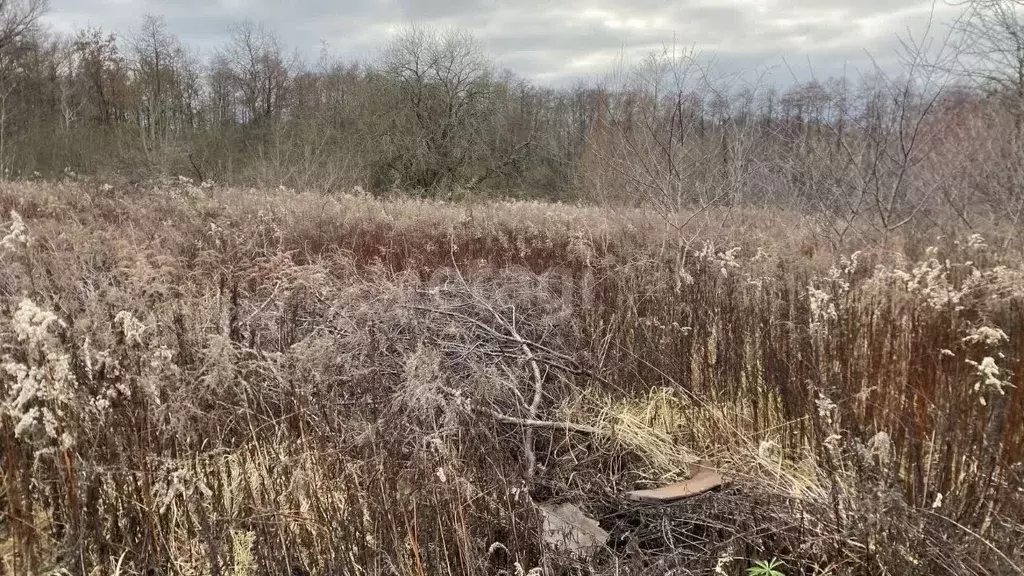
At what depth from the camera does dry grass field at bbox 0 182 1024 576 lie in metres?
2.06

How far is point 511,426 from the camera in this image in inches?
140

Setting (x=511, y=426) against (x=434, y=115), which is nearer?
(x=511, y=426)

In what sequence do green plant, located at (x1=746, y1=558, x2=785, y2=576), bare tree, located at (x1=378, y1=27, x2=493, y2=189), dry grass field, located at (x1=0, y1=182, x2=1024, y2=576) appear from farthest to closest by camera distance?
bare tree, located at (x1=378, y1=27, x2=493, y2=189) < dry grass field, located at (x1=0, y1=182, x2=1024, y2=576) < green plant, located at (x1=746, y1=558, x2=785, y2=576)

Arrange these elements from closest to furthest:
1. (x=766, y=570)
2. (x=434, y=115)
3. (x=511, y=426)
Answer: (x=766, y=570) < (x=511, y=426) < (x=434, y=115)

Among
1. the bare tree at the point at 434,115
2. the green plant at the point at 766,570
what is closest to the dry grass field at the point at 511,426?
the green plant at the point at 766,570

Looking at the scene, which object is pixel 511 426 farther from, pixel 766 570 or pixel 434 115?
pixel 434 115

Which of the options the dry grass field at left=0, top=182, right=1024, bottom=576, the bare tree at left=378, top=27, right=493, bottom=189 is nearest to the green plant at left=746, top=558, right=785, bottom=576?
the dry grass field at left=0, top=182, right=1024, bottom=576

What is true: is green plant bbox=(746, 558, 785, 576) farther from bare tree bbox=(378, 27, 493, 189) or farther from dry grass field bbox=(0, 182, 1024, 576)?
bare tree bbox=(378, 27, 493, 189)

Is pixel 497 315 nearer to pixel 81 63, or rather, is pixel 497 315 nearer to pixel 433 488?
pixel 433 488

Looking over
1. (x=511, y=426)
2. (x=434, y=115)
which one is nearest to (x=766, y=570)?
(x=511, y=426)

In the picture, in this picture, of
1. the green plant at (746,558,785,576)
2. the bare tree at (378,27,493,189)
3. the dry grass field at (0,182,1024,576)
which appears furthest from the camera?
the bare tree at (378,27,493,189)

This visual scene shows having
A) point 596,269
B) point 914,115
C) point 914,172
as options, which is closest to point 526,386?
point 596,269

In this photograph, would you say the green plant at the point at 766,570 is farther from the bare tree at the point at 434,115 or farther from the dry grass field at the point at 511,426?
the bare tree at the point at 434,115

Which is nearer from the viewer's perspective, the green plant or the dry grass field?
the green plant
